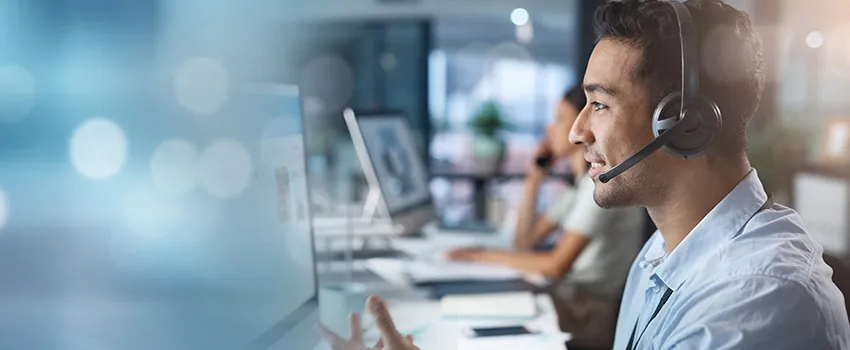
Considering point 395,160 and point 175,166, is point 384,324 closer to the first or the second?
point 175,166

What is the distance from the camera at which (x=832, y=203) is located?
380cm

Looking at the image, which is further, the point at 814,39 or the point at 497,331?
the point at 814,39

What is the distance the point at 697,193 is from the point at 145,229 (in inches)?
24.5

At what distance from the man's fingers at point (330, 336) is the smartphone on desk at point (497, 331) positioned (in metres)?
0.35

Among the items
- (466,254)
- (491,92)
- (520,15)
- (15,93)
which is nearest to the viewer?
Answer: (15,93)

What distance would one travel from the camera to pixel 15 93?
24.8 inches

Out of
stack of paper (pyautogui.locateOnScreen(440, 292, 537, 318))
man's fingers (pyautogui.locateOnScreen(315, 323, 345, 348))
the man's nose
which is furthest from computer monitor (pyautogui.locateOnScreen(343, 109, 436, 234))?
the man's nose

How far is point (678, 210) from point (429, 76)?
4344 millimetres

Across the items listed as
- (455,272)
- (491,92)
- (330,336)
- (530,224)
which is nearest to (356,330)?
(330,336)

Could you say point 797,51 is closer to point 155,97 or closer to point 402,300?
point 402,300

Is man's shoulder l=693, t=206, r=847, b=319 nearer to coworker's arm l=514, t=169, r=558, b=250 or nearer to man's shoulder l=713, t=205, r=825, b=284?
man's shoulder l=713, t=205, r=825, b=284

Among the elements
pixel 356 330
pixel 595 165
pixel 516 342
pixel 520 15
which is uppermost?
pixel 520 15

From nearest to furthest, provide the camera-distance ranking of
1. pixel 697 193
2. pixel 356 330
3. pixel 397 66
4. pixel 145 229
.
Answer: pixel 145 229 < pixel 697 193 < pixel 356 330 < pixel 397 66

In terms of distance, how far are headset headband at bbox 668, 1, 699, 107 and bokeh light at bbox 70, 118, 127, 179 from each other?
0.60 metres
